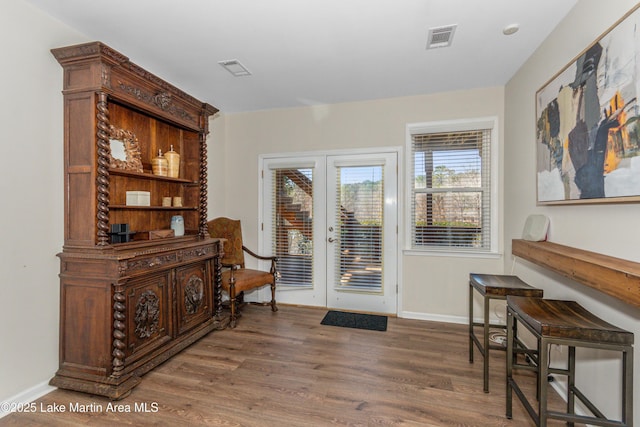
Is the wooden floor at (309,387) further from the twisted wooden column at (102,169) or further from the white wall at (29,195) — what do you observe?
the twisted wooden column at (102,169)

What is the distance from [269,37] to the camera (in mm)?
2342

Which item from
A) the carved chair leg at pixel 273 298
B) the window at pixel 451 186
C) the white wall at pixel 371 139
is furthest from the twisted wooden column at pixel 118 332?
the window at pixel 451 186

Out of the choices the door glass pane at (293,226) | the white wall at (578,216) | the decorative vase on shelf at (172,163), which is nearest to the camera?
the white wall at (578,216)

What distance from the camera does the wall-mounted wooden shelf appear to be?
1236 mm

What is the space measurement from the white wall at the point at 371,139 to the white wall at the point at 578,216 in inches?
24.5

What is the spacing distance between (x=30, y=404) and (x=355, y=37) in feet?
11.6

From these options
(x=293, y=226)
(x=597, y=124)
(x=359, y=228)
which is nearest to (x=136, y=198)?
(x=293, y=226)

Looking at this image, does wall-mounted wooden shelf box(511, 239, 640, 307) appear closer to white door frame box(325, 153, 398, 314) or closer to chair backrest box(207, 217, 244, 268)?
white door frame box(325, 153, 398, 314)

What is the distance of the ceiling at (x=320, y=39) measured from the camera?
2.01 m

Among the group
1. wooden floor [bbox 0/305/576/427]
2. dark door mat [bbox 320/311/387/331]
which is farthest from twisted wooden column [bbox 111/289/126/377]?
dark door mat [bbox 320/311/387/331]

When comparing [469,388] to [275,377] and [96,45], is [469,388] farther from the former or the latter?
[96,45]

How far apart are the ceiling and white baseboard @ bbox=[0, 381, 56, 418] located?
265 cm

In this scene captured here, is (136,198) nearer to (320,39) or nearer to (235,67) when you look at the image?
(235,67)

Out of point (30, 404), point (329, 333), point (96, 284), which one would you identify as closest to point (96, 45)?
point (96, 284)
